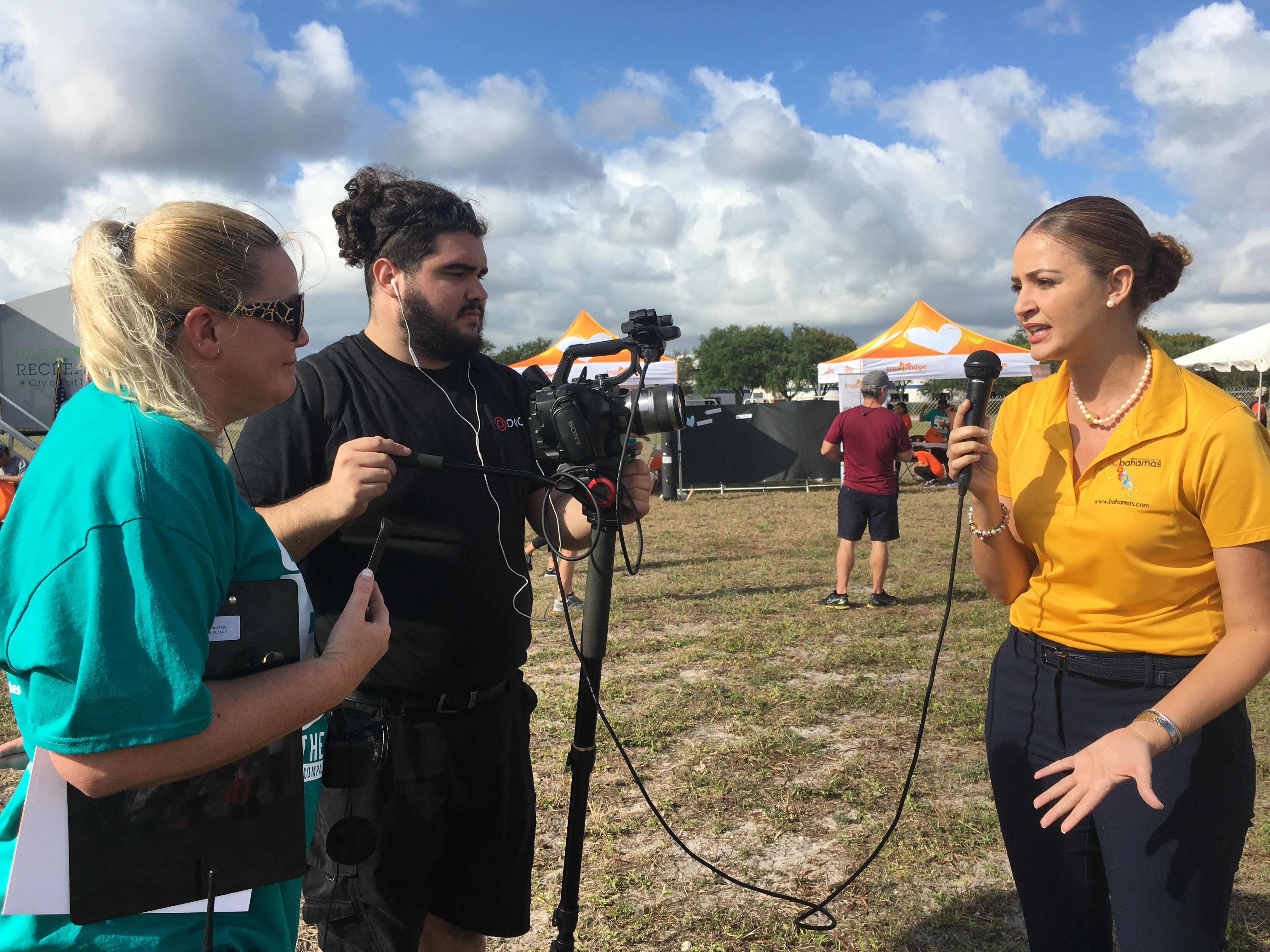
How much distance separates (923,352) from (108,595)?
15094 mm

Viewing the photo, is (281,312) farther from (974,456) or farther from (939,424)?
(939,424)

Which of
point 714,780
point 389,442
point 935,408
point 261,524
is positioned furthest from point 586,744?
point 935,408

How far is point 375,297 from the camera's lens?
7.30 ft

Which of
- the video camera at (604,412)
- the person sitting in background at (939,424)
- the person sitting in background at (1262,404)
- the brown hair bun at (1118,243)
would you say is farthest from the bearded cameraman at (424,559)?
the person sitting in background at (939,424)

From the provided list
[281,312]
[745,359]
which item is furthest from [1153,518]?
[745,359]

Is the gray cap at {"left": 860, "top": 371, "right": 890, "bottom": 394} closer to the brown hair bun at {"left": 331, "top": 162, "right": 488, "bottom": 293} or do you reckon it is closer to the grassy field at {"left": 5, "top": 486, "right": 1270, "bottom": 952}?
the grassy field at {"left": 5, "top": 486, "right": 1270, "bottom": 952}

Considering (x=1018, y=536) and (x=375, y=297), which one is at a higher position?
(x=375, y=297)

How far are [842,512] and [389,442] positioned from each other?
6450mm

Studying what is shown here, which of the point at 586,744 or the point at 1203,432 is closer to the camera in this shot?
the point at 1203,432

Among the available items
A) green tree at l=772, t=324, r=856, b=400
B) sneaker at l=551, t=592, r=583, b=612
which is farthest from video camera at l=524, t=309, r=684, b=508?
green tree at l=772, t=324, r=856, b=400

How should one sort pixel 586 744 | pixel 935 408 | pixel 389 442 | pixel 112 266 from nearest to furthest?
pixel 112 266 < pixel 389 442 < pixel 586 744 < pixel 935 408

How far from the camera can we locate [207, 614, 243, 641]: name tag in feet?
3.77

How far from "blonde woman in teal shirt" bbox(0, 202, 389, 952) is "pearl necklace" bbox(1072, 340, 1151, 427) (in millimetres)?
1639

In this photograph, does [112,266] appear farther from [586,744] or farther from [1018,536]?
[1018,536]
